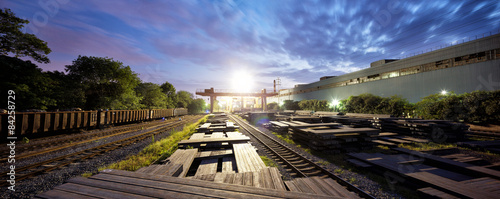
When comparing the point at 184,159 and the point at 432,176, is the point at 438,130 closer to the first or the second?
the point at 432,176

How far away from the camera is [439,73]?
21.9 m

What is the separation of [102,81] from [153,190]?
26525 mm

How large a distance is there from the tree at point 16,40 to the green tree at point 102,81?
484cm

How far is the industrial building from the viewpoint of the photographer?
1816 cm

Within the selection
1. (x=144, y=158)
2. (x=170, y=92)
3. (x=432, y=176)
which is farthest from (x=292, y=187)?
(x=170, y=92)

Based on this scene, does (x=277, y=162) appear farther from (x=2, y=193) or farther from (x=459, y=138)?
(x=459, y=138)

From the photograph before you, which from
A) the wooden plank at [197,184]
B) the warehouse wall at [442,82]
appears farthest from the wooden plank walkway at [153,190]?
the warehouse wall at [442,82]

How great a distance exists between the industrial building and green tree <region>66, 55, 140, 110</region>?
4309 centimetres

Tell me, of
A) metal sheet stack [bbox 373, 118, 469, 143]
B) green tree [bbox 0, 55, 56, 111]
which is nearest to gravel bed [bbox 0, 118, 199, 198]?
green tree [bbox 0, 55, 56, 111]

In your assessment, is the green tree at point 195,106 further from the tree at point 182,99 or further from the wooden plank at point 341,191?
the wooden plank at point 341,191

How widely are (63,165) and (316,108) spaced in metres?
36.5

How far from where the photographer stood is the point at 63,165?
607 cm

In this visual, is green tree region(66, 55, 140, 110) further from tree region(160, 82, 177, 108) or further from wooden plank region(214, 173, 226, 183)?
wooden plank region(214, 173, 226, 183)

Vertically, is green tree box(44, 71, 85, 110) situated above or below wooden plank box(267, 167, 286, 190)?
above
